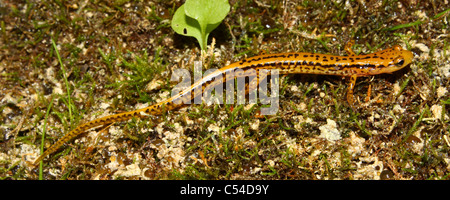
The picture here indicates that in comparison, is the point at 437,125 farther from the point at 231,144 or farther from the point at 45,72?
the point at 45,72

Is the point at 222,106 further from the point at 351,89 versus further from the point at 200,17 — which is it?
the point at 351,89

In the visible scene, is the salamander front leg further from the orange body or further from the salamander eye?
the salamander eye

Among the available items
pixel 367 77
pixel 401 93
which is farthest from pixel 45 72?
pixel 401 93

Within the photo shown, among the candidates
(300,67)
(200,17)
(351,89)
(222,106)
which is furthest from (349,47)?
(200,17)

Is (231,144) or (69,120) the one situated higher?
(69,120)

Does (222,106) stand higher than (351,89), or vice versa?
(351,89)

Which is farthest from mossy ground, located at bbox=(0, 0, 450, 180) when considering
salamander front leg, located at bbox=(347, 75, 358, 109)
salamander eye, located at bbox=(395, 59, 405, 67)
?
salamander eye, located at bbox=(395, 59, 405, 67)
